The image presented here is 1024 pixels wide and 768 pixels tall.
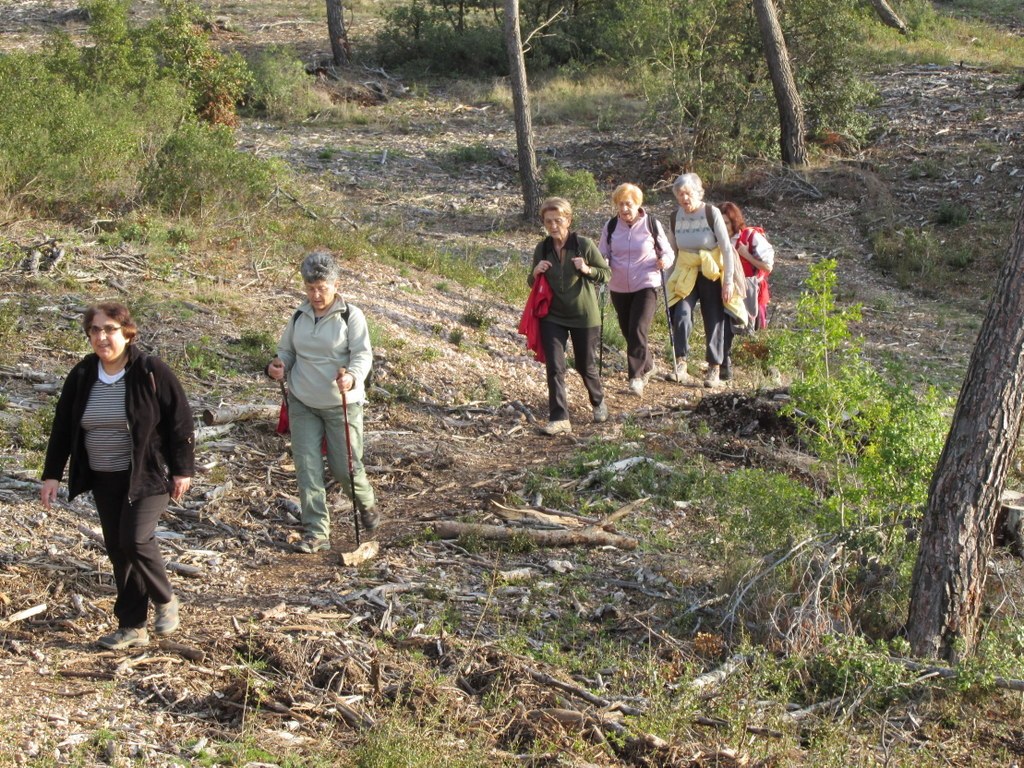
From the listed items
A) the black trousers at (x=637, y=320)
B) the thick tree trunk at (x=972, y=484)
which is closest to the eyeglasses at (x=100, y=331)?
the thick tree trunk at (x=972, y=484)

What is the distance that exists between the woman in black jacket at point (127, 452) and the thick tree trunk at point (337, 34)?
23441 millimetres

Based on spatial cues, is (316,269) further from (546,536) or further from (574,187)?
(574,187)

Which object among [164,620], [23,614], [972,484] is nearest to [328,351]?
[164,620]

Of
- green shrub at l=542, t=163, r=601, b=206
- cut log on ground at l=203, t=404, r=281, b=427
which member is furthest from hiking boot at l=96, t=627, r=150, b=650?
green shrub at l=542, t=163, r=601, b=206

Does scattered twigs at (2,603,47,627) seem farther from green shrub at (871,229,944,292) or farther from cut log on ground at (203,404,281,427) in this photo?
green shrub at (871,229,944,292)

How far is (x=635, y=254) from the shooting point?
9.60 m

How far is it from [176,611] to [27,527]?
5.04ft

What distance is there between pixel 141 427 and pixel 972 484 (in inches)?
153

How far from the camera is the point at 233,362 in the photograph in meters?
9.55

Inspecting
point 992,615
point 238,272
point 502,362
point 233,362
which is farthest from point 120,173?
point 992,615

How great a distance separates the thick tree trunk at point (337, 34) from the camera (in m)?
27.0

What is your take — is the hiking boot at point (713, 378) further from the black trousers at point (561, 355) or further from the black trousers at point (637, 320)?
the black trousers at point (561, 355)

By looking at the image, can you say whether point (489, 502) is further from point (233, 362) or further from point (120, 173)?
point (120, 173)

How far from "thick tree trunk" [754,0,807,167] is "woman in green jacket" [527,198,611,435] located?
12.0 m
